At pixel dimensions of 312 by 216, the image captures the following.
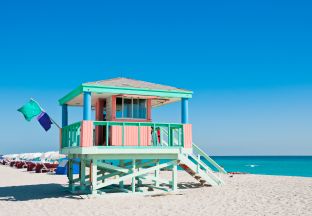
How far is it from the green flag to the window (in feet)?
→ 13.1

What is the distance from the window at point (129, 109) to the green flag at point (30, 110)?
4.00 metres

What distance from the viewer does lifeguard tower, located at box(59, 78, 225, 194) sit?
15.1m

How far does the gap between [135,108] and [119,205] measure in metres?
4.84

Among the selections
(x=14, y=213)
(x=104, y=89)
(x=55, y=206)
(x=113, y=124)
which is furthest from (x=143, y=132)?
(x=14, y=213)

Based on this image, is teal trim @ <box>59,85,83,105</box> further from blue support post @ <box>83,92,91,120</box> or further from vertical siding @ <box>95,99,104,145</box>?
vertical siding @ <box>95,99,104,145</box>

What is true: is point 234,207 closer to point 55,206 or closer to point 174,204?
point 174,204

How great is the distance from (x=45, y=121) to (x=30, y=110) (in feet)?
2.70

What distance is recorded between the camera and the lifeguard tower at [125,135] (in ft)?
49.5

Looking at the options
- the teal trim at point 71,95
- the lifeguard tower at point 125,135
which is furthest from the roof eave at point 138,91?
the teal trim at point 71,95

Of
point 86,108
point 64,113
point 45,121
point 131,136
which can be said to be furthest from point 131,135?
point 64,113

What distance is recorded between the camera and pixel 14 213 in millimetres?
12164

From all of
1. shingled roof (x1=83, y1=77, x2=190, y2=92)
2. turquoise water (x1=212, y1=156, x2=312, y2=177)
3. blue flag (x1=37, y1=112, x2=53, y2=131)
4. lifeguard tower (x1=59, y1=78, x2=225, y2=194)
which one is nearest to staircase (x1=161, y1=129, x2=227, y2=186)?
lifeguard tower (x1=59, y1=78, x2=225, y2=194)

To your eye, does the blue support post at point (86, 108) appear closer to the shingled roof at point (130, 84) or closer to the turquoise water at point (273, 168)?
the shingled roof at point (130, 84)

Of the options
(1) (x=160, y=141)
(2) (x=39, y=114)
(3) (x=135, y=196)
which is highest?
(2) (x=39, y=114)
